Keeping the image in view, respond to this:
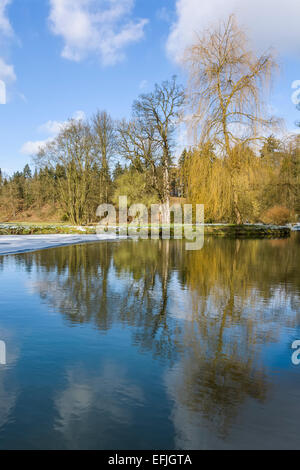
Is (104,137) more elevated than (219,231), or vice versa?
(104,137)

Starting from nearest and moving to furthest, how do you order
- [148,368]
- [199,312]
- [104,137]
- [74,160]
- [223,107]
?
[148,368] < [199,312] < [223,107] < [74,160] < [104,137]

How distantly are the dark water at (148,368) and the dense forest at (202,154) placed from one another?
16412 mm

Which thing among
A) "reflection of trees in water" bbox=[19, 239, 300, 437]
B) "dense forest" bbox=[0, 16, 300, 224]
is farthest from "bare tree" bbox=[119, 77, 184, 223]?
"reflection of trees in water" bbox=[19, 239, 300, 437]

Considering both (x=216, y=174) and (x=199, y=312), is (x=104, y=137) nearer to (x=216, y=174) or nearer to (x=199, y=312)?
(x=216, y=174)

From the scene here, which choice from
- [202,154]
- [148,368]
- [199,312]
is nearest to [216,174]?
[202,154]

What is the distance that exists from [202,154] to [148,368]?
67.5ft

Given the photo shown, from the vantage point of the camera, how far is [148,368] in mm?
3496

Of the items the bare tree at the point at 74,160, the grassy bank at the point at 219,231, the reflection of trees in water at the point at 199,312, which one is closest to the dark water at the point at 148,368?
the reflection of trees in water at the point at 199,312

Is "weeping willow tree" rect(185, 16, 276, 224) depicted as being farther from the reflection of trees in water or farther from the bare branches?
the reflection of trees in water

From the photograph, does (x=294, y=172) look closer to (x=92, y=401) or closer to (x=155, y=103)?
(x=155, y=103)

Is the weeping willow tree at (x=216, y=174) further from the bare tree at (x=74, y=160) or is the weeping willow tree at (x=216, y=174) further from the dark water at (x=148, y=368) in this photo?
the dark water at (x=148, y=368)

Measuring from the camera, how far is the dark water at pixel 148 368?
8.17 feet

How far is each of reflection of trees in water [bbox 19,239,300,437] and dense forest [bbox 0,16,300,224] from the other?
41.5ft
